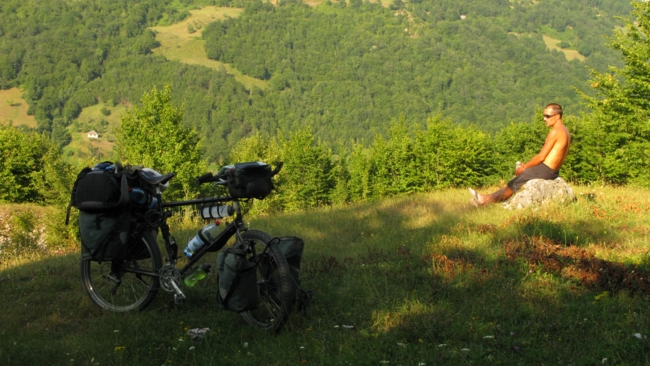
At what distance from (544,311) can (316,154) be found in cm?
5881

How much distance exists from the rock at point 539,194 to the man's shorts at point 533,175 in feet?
0.84

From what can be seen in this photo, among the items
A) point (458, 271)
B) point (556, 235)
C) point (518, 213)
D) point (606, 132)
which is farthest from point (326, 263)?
point (606, 132)

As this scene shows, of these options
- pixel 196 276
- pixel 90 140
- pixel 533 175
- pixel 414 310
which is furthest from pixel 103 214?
pixel 90 140

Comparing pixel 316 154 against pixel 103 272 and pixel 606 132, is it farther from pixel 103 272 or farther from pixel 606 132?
pixel 103 272

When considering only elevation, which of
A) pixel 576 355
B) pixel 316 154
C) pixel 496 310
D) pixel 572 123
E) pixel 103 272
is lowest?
pixel 316 154

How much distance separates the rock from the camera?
9.87 metres

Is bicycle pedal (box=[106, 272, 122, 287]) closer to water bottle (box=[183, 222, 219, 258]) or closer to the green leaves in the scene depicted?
water bottle (box=[183, 222, 219, 258])

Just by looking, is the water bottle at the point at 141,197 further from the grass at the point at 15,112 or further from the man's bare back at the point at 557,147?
the grass at the point at 15,112

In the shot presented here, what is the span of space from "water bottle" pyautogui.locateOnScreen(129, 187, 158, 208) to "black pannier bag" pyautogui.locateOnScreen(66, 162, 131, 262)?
13 centimetres

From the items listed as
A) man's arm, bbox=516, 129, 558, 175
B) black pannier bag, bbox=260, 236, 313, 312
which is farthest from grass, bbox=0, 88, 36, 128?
black pannier bag, bbox=260, 236, 313, 312

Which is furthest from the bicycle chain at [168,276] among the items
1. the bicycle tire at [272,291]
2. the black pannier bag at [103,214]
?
the bicycle tire at [272,291]

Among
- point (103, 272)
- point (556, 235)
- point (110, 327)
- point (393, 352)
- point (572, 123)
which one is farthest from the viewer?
point (572, 123)

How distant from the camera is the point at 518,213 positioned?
368 inches

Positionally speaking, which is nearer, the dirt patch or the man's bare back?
the dirt patch
